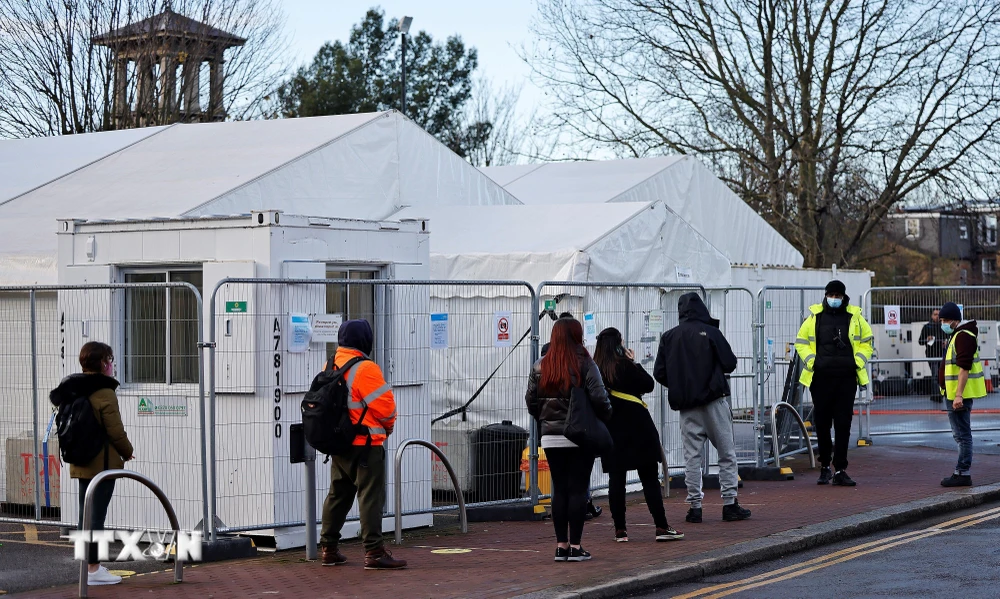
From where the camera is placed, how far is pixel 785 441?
1477 cm

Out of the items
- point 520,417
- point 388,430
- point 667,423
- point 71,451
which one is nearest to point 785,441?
point 667,423

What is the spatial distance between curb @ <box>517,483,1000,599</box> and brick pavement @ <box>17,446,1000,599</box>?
16 centimetres

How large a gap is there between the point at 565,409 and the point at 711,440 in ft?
7.96

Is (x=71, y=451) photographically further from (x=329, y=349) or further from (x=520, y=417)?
(x=520, y=417)

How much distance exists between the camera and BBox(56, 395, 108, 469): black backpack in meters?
8.34

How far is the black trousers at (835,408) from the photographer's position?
42.2ft

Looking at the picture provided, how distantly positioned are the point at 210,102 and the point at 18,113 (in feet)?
15.3

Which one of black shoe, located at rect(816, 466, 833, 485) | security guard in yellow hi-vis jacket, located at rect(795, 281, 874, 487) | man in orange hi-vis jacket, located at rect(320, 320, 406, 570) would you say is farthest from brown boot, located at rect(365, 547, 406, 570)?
black shoe, located at rect(816, 466, 833, 485)

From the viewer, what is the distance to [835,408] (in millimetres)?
12922

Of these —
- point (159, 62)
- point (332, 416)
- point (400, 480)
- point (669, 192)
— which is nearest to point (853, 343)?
point (400, 480)

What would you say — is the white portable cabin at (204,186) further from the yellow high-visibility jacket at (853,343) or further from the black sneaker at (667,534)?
the yellow high-visibility jacket at (853,343)

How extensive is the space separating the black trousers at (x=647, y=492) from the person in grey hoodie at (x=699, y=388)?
101cm

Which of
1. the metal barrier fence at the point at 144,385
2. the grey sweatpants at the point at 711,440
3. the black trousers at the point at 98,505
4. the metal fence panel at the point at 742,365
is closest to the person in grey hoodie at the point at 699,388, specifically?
the grey sweatpants at the point at 711,440

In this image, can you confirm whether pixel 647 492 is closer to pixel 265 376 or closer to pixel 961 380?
pixel 265 376
